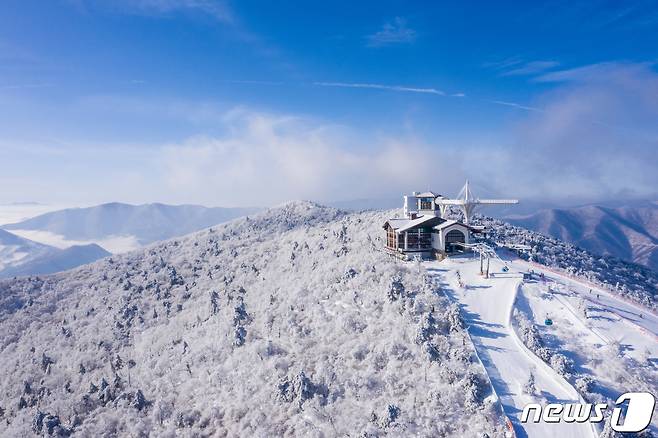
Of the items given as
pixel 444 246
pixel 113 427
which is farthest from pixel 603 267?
pixel 113 427

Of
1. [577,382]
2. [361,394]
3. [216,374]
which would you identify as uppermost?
[577,382]

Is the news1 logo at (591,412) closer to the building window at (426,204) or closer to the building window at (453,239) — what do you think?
the building window at (453,239)

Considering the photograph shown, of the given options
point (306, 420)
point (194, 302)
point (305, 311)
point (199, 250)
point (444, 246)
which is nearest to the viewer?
point (306, 420)

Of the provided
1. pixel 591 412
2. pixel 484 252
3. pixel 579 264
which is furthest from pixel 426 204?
pixel 591 412

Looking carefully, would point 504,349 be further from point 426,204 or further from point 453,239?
point 426,204

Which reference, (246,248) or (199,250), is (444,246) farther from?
(199,250)

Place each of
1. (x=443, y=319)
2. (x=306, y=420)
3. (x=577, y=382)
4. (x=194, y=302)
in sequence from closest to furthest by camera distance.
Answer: (x=577, y=382) < (x=306, y=420) < (x=443, y=319) < (x=194, y=302)
